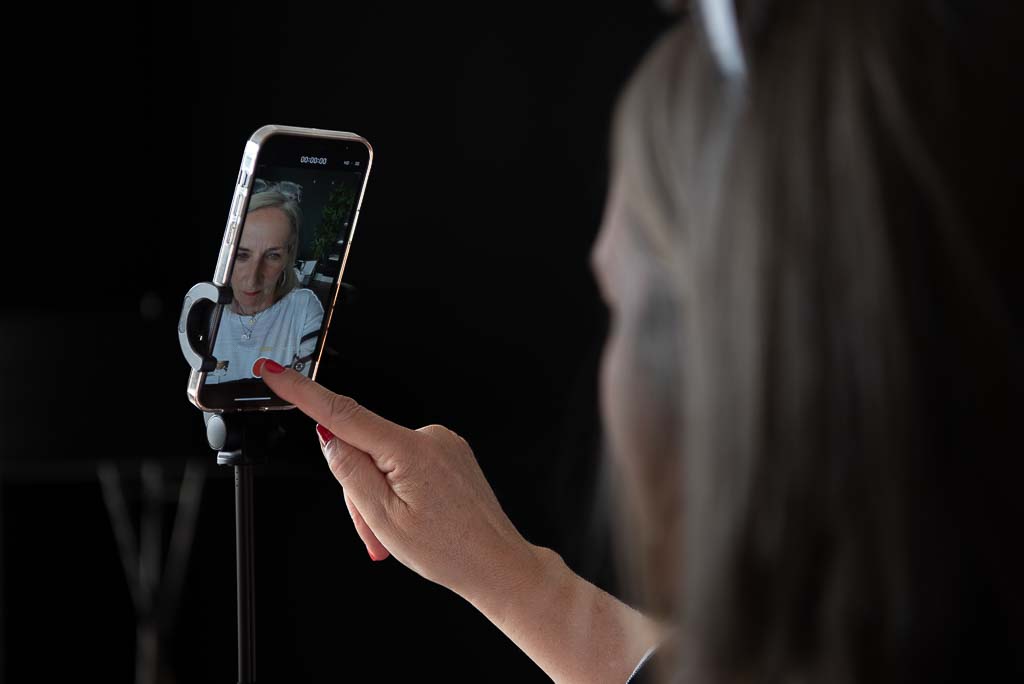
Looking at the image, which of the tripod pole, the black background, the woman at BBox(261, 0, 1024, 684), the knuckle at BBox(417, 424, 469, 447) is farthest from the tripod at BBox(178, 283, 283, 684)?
the black background

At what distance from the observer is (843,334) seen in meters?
0.35

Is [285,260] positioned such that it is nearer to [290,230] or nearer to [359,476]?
[290,230]

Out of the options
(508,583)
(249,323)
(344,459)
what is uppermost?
(249,323)

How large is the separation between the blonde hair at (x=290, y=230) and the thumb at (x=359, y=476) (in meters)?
0.11

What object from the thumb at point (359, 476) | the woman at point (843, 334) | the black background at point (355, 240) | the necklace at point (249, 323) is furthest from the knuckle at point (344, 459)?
the black background at point (355, 240)

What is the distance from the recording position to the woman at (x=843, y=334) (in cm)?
35

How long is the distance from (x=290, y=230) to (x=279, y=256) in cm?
2

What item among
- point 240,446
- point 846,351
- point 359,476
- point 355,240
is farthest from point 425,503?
point 355,240

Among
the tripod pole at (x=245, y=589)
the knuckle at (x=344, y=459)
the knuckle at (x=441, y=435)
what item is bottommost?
the tripod pole at (x=245, y=589)

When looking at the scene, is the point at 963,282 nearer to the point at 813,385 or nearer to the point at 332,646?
the point at 813,385

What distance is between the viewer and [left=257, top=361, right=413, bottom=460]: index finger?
819 millimetres

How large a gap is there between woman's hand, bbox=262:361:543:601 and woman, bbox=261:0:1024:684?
1.62ft

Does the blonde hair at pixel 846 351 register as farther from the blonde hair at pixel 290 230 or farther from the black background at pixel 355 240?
the black background at pixel 355 240

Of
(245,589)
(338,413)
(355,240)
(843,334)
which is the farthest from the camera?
(355,240)
